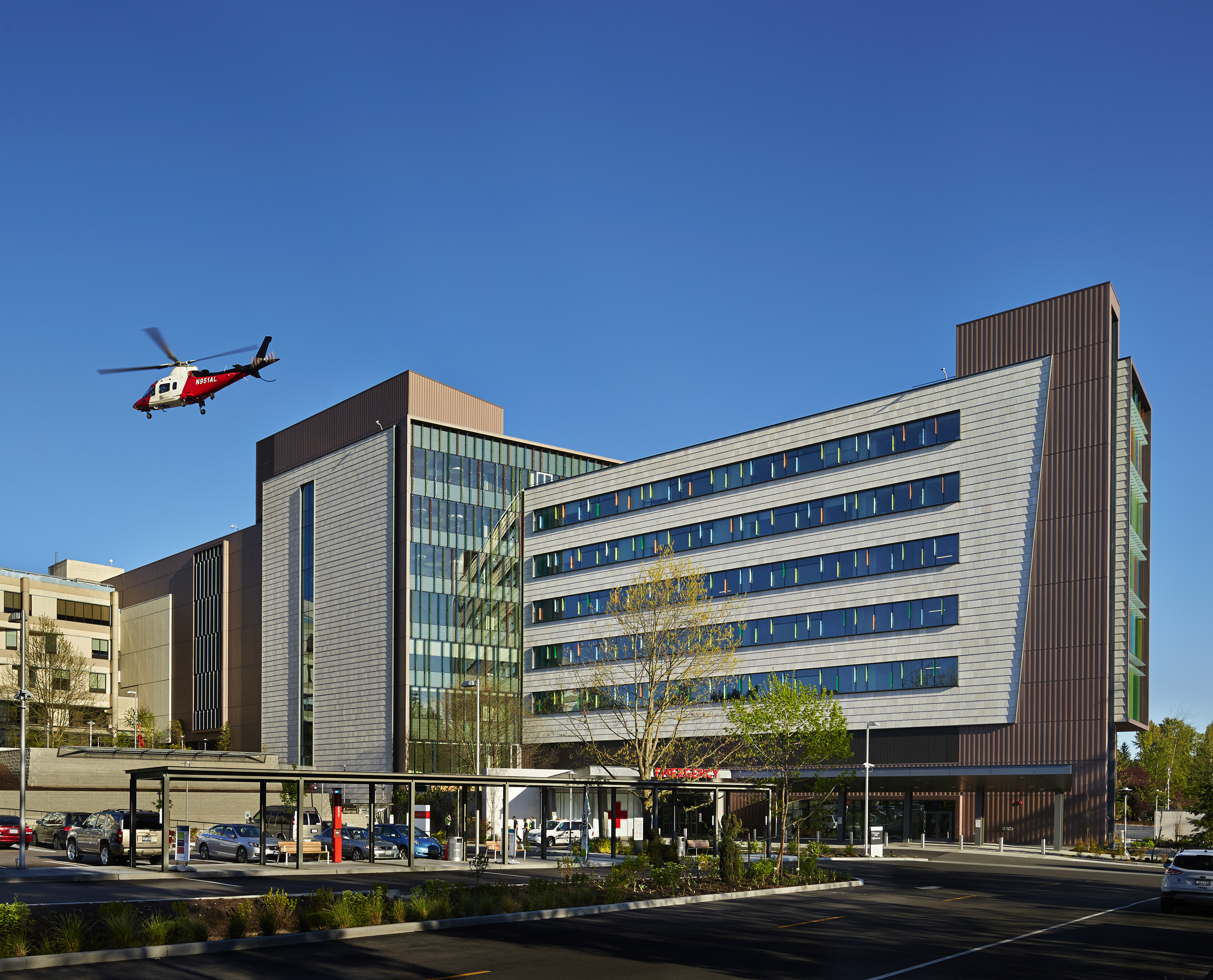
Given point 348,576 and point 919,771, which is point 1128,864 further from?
point 348,576

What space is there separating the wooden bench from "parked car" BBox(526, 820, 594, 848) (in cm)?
1431

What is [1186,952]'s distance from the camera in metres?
22.5

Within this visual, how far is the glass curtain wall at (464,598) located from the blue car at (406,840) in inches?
Result: 1361

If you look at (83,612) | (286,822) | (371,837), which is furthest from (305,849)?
(83,612)

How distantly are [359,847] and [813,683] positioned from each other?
1369 inches

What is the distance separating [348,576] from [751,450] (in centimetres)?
3421

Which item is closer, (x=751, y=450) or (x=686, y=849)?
(x=686, y=849)

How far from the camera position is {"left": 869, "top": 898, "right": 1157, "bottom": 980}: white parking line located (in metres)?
19.3

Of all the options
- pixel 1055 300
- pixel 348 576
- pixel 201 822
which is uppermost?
pixel 1055 300

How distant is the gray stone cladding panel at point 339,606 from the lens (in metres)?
90.6

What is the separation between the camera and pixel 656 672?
206 feet

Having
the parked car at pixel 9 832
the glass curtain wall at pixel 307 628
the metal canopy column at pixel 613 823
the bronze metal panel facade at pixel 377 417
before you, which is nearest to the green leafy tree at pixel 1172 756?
the metal canopy column at pixel 613 823

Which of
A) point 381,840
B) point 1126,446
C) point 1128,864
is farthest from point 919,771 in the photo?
point 381,840

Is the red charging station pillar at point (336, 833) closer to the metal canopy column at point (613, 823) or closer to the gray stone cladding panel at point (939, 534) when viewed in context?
the metal canopy column at point (613, 823)
